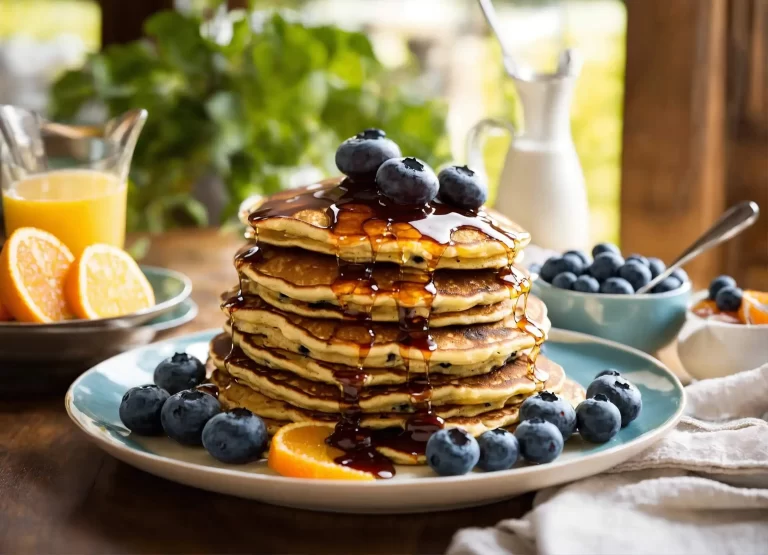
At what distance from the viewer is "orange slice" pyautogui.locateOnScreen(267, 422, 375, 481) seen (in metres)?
1.19

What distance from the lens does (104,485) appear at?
A: 130 cm

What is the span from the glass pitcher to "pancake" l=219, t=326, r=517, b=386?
0.87 metres

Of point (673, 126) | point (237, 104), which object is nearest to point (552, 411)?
point (673, 126)

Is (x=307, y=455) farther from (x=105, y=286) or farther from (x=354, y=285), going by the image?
(x=105, y=286)

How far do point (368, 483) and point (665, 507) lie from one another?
40 cm

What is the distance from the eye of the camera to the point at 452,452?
119cm

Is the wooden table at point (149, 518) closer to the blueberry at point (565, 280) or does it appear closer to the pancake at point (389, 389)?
the pancake at point (389, 389)

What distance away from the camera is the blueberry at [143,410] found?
1361 millimetres

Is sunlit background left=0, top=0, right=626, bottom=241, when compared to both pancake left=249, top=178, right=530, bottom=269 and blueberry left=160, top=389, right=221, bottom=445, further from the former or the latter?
blueberry left=160, top=389, right=221, bottom=445

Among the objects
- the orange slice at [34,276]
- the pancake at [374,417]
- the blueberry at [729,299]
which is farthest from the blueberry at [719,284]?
the orange slice at [34,276]

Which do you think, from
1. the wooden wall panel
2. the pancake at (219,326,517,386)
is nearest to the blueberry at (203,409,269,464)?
the pancake at (219,326,517,386)

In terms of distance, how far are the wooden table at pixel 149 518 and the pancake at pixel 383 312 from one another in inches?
10.5

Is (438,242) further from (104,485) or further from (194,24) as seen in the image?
(194,24)

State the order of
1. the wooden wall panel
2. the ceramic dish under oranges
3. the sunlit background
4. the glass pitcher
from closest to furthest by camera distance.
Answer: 1. the ceramic dish under oranges
2. the glass pitcher
3. the wooden wall panel
4. the sunlit background
